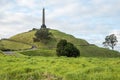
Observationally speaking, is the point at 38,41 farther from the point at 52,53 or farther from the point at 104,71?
the point at 104,71

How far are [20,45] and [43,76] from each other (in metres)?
126

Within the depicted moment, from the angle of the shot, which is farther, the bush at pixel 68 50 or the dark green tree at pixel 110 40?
the dark green tree at pixel 110 40

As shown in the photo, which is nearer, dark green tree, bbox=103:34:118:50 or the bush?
the bush

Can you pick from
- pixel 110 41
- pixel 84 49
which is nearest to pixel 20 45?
pixel 84 49

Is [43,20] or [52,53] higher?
[43,20]

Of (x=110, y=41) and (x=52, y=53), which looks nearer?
(x=52, y=53)

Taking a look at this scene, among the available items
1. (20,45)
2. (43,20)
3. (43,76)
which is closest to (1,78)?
(43,76)

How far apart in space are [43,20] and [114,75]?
154m

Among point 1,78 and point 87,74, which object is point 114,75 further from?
point 1,78

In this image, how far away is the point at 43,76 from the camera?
23516mm

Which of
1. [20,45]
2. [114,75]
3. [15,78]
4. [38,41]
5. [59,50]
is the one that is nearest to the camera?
[114,75]

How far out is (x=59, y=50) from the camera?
105875 millimetres

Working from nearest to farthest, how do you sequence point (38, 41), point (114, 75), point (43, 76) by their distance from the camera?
point (114, 75) → point (43, 76) → point (38, 41)

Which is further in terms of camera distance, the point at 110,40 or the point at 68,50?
the point at 110,40
